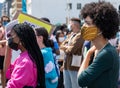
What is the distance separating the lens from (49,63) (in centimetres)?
455

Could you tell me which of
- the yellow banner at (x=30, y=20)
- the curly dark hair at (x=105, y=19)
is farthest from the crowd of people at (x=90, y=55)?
the yellow banner at (x=30, y=20)

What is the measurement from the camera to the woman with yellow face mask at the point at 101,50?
10.5ft

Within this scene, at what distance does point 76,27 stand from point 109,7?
3606mm

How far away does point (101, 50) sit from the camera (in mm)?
3262

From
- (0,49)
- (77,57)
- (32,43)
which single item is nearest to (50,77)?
(32,43)

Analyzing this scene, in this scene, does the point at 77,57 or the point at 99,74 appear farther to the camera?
the point at 77,57

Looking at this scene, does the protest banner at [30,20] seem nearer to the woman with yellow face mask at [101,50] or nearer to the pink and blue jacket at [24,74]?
the pink and blue jacket at [24,74]

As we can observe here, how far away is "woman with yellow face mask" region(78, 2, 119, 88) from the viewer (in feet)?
10.5

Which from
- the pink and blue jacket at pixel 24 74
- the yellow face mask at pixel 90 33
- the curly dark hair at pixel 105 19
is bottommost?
the pink and blue jacket at pixel 24 74

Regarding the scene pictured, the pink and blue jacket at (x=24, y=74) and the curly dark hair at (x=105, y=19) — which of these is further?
the pink and blue jacket at (x=24, y=74)

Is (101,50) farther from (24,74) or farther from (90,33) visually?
(24,74)

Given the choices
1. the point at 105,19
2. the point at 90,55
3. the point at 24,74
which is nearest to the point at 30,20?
the point at 24,74

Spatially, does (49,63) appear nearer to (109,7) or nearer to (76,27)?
(109,7)

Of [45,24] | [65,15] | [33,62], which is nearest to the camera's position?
[33,62]
